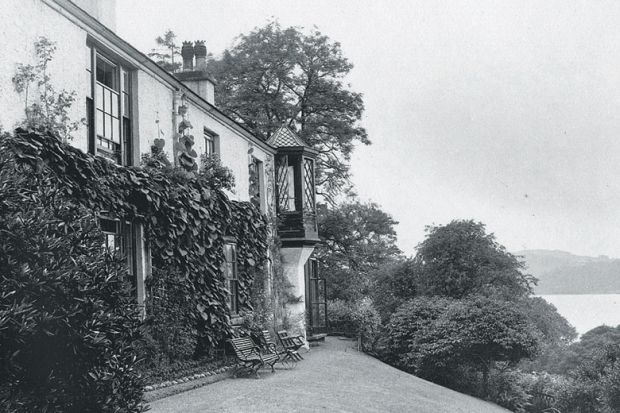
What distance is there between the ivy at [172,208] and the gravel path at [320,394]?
7.41 feet

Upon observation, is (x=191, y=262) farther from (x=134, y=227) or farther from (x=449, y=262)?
(x=449, y=262)

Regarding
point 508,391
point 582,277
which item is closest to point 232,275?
point 508,391

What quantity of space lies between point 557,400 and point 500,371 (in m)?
2.60

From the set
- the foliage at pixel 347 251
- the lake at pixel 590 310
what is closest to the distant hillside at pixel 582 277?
the lake at pixel 590 310

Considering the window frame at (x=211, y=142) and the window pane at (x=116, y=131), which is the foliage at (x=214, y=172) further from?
the window pane at (x=116, y=131)

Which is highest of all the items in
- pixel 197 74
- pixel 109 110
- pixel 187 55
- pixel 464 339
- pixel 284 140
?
pixel 187 55

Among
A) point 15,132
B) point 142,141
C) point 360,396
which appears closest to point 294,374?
point 360,396

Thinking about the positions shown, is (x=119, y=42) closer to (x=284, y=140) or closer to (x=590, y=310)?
(x=284, y=140)

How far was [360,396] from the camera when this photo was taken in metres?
14.4

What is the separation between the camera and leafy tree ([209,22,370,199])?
3344 centimetres

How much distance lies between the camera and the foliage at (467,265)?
31469 mm

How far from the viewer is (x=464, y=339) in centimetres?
2352

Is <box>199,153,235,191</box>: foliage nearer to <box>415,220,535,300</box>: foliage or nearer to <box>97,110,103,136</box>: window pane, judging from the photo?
<box>97,110,103,136</box>: window pane

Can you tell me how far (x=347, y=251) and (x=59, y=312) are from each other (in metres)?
29.8
